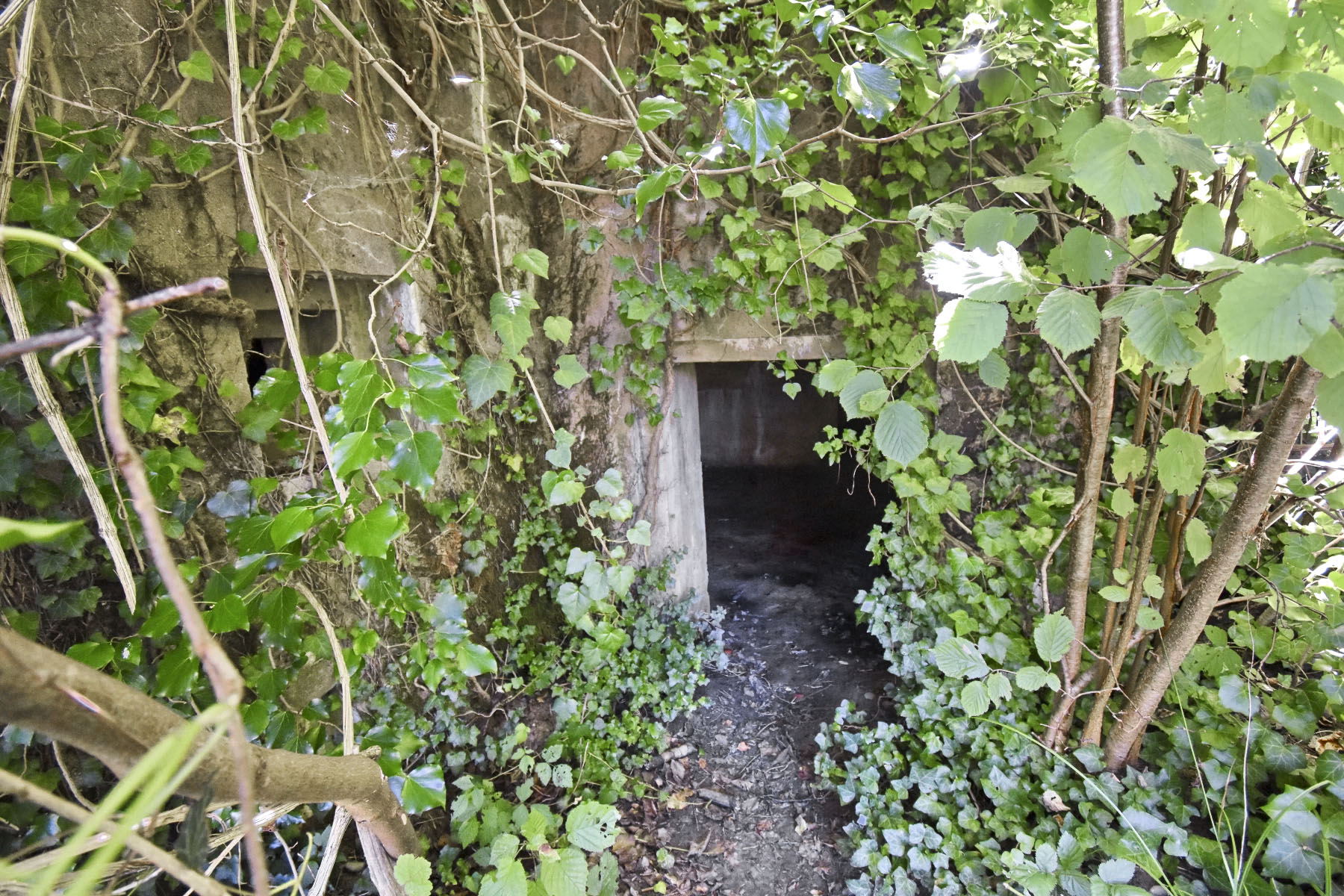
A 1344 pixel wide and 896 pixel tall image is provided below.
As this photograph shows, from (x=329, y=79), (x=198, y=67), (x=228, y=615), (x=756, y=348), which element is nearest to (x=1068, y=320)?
(x=228, y=615)

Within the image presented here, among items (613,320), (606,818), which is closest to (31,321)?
(606,818)

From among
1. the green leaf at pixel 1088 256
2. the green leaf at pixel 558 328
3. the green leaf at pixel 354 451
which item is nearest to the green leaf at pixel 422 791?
the green leaf at pixel 354 451

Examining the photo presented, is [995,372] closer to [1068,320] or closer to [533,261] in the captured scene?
[1068,320]

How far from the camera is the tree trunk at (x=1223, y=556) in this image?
1481 mm

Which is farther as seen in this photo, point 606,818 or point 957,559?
point 957,559

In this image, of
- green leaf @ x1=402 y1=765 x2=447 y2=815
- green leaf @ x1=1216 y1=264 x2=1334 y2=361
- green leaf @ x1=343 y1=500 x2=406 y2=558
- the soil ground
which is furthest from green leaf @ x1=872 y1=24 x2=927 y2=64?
the soil ground

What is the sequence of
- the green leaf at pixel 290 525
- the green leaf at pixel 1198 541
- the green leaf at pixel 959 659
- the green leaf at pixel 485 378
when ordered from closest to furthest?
1. the green leaf at pixel 290 525
2. the green leaf at pixel 1198 541
3. the green leaf at pixel 485 378
4. the green leaf at pixel 959 659

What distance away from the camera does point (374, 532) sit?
1.17m

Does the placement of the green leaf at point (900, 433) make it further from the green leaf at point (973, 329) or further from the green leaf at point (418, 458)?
the green leaf at point (418, 458)

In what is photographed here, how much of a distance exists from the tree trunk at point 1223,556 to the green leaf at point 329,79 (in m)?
2.70

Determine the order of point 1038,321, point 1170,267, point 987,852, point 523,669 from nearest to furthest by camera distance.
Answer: point 1038,321 < point 1170,267 < point 987,852 < point 523,669

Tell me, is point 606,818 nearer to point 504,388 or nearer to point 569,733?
point 569,733

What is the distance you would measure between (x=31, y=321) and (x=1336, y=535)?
3696 millimetres

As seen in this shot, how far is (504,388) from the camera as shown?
1866mm
